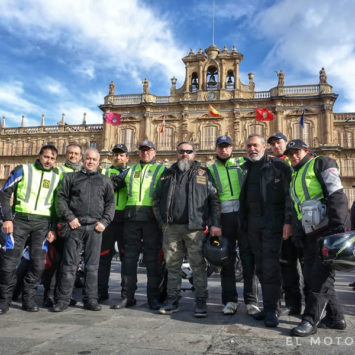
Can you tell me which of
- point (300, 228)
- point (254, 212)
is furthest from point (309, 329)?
point (254, 212)

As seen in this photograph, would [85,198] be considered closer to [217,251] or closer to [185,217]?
[185,217]

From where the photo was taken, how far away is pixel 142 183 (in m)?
4.98

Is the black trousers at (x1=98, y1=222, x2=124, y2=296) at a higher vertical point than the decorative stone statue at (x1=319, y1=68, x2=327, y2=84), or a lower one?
lower

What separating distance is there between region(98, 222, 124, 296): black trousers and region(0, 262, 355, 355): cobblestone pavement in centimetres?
70

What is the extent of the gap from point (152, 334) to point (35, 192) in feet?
8.42

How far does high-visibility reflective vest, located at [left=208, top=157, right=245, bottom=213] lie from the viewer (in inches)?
185

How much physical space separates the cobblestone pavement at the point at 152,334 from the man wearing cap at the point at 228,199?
0.35 meters

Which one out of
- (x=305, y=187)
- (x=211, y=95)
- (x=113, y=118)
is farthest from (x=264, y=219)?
(x=211, y=95)

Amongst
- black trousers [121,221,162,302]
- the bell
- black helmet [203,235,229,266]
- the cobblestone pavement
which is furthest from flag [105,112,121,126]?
black helmet [203,235,229,266]

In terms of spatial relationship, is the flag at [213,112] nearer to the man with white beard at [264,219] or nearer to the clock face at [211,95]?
the clock face at [211,95]

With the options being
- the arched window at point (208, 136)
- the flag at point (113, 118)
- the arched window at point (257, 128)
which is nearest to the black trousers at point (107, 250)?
the arched window at point (208, 136)

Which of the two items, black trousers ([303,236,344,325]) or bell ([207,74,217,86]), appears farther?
bell ([207,74,217,86])

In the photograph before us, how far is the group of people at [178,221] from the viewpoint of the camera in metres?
3.97

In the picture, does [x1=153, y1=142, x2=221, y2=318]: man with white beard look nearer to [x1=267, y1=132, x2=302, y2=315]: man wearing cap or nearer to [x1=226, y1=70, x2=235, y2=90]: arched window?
[x1=267, y1=132, x2=302, y2=315]: man wearing cap
